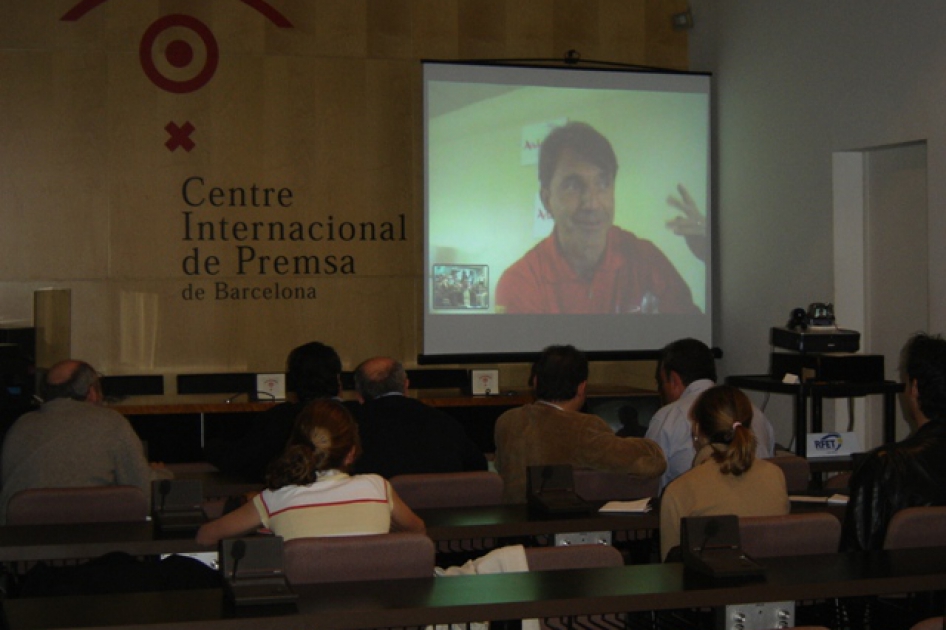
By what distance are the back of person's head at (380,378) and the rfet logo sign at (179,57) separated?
11.1 ft

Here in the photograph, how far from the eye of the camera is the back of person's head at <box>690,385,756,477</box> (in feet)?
10.5

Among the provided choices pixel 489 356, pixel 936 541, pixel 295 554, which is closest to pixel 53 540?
pixel 295 554

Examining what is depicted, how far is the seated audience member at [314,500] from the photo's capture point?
2.91 meters

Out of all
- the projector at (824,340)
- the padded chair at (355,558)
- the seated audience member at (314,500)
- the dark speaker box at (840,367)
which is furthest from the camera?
the projector at (824,340)

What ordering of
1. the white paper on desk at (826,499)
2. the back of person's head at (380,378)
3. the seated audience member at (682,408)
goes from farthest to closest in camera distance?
the back of person's head at (380,378) < the seated audience member at (682,408) < the white paper on desk at (826,499)

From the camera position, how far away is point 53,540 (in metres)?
3.13

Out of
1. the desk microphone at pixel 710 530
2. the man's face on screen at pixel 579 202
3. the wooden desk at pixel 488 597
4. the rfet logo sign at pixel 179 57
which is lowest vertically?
the wooden desk at pixel 488 597

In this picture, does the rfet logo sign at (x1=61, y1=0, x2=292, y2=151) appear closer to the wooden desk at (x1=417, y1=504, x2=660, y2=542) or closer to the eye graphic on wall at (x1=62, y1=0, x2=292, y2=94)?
the eye graphic on wall at (x1=62, y1=0, x2=292, y2=94)


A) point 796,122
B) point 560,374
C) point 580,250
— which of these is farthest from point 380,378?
point 796,122

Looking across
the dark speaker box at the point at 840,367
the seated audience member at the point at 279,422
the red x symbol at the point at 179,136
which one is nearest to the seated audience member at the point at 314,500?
the seated audience member at the point at 279,422

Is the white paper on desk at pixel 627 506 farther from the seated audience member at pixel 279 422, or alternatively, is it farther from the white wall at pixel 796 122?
the white wall at pixel 796 122

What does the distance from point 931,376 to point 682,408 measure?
1.19 m

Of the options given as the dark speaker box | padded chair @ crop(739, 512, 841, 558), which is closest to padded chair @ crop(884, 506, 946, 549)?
padded chair @ crop(739, 512, 841, 558)

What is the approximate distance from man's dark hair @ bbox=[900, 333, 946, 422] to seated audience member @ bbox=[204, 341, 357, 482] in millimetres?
2188
